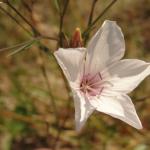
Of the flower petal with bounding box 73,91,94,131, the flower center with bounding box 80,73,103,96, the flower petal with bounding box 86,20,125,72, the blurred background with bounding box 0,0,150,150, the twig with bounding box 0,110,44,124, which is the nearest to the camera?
the flower petal with bounding box 73,91,94,131

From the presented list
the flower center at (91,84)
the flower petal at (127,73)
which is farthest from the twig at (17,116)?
the flower petal at (127,73)

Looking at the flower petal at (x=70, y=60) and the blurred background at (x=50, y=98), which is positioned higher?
the flower petal at (x=70, y=60)

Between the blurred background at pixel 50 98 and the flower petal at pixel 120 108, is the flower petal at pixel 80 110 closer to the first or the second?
the flower petal at pixel 120 108

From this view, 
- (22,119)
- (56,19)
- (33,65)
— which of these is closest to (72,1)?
(56,19)

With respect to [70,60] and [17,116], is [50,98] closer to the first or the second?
[17,116]

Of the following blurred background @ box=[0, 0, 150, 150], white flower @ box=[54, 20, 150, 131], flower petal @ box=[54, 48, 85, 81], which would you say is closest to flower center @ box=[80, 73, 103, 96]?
white flower @ box=[54, 20, 150, 131]

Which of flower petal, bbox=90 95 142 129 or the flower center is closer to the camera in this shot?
flower petal, bbox=90 95 142 129

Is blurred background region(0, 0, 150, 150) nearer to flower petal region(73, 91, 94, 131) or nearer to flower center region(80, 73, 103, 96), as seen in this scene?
flower center region(80, 73, 103, 96)
